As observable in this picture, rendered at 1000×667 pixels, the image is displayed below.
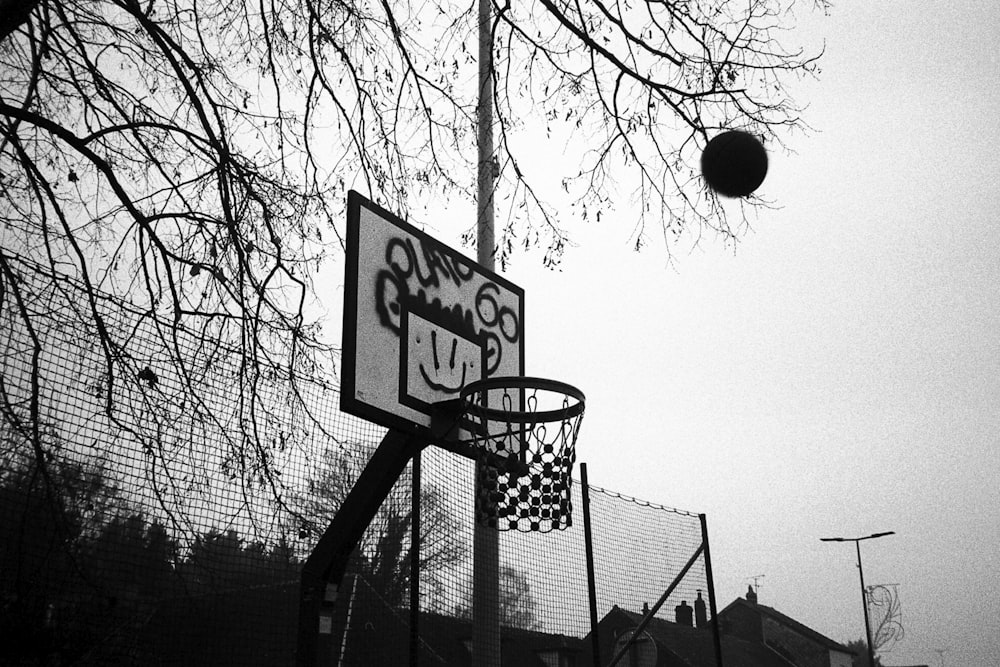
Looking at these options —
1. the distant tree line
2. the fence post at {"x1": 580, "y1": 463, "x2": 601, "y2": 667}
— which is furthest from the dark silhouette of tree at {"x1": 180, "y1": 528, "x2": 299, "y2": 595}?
the fence post at {"x1": 580, "y1": 463, "x2": 601, "y2": 667}

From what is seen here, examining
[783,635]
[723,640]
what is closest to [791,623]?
[783,635]

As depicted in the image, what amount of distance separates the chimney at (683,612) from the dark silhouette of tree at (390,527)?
240cm

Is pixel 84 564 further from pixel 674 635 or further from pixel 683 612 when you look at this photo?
pixel 674 635

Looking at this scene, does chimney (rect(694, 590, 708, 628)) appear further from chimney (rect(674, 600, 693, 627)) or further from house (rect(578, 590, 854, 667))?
chimney (rect(674, 600, 693, 627))

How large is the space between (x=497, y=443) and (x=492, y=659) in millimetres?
1560

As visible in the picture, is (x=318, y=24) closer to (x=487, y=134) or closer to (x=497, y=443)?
(x=487, y=134)

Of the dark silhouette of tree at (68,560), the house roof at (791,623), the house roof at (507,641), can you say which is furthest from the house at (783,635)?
the dark silhouette of tree at (68,560)

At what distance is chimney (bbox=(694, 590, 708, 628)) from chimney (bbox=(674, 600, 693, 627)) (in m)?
0.11

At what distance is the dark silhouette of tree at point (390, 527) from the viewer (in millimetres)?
5992

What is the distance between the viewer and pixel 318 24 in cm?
651

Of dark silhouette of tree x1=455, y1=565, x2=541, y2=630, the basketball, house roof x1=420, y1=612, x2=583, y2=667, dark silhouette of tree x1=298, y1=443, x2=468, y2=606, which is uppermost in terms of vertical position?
the basketball

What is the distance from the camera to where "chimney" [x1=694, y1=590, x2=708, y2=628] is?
8609mm

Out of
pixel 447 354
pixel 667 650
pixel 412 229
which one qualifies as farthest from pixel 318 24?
pixel 667 650

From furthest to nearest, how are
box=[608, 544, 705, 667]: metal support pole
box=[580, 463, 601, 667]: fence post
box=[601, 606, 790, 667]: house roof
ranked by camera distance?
box=[601, 606, 790, 667]: house roof, box=[608, 544, 705, 667]: metal support pole, box=[580, 463, 601, 667]: fence post
